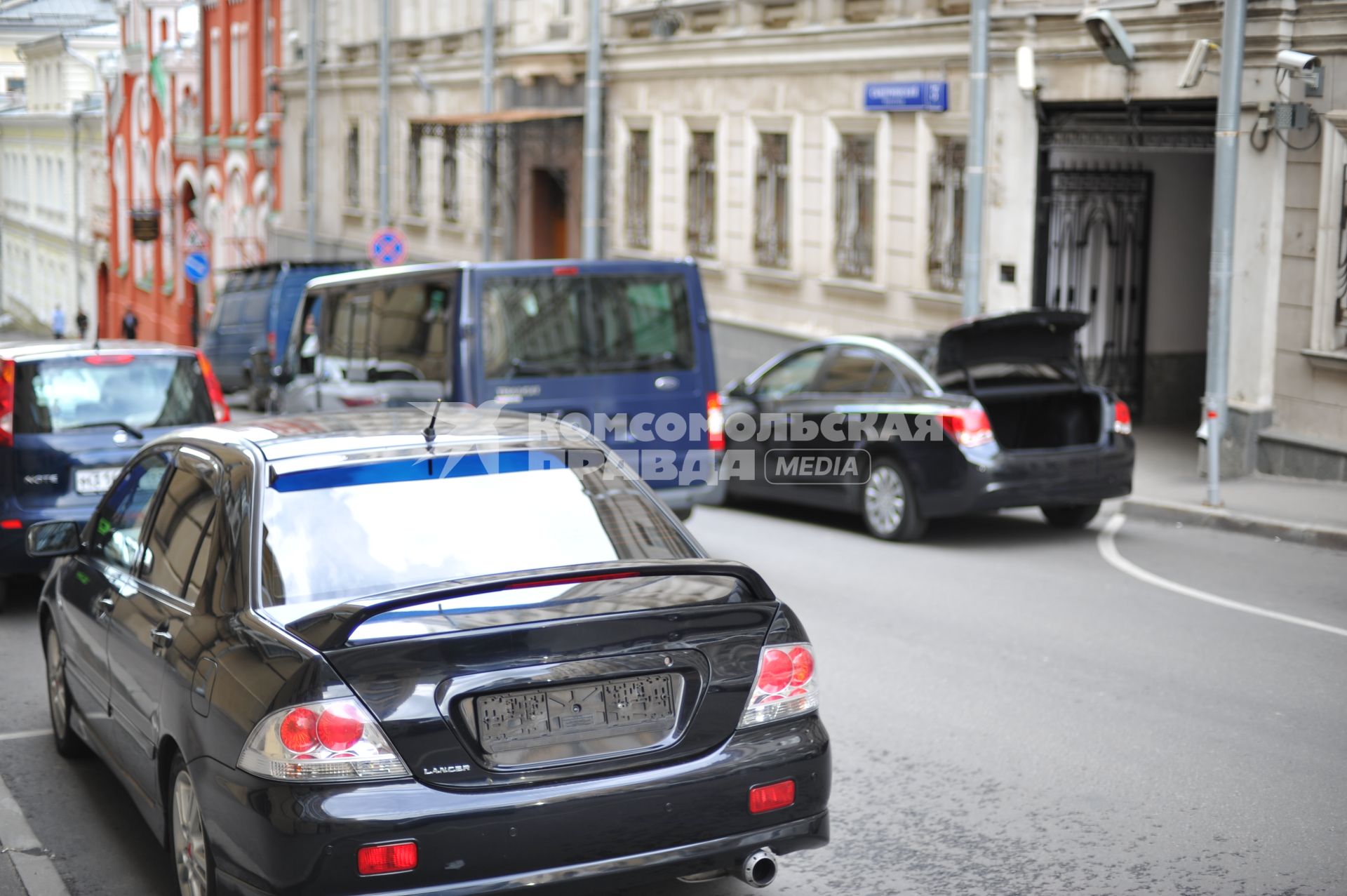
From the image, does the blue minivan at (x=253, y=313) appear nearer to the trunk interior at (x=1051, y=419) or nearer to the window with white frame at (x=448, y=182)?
the window with white frame at (x=448, y=182)

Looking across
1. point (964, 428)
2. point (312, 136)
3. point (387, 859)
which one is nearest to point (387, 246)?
point (312, 136)

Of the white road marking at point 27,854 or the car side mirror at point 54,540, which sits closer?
the white road marking at point 27,854

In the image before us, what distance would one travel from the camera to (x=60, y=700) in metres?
6.95

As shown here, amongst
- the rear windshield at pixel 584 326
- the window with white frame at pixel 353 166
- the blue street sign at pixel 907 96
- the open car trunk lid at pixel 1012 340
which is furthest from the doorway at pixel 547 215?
the open car trunk lid at pixel 1012 340

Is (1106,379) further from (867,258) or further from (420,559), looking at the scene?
(420,559)

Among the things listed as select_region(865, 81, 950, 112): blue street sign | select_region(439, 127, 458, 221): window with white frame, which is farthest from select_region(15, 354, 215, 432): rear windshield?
select_region(439, 127, 458, 221): window with white frame

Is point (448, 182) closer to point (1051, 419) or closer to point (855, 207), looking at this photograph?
point (855, 207)

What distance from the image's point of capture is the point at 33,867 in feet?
18.7

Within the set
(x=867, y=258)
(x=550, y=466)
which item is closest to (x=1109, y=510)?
(x=867, y=258)

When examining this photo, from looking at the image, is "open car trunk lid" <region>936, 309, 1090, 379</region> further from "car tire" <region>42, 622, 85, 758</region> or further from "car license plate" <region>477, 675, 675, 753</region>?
"car license plate" <region>477, 675, 675, 753</region>

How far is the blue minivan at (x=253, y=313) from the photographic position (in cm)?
2884

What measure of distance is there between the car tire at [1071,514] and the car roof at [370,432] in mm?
7759

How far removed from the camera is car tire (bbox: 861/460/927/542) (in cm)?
1241

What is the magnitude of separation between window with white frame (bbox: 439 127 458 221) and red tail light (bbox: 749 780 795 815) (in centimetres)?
3053
